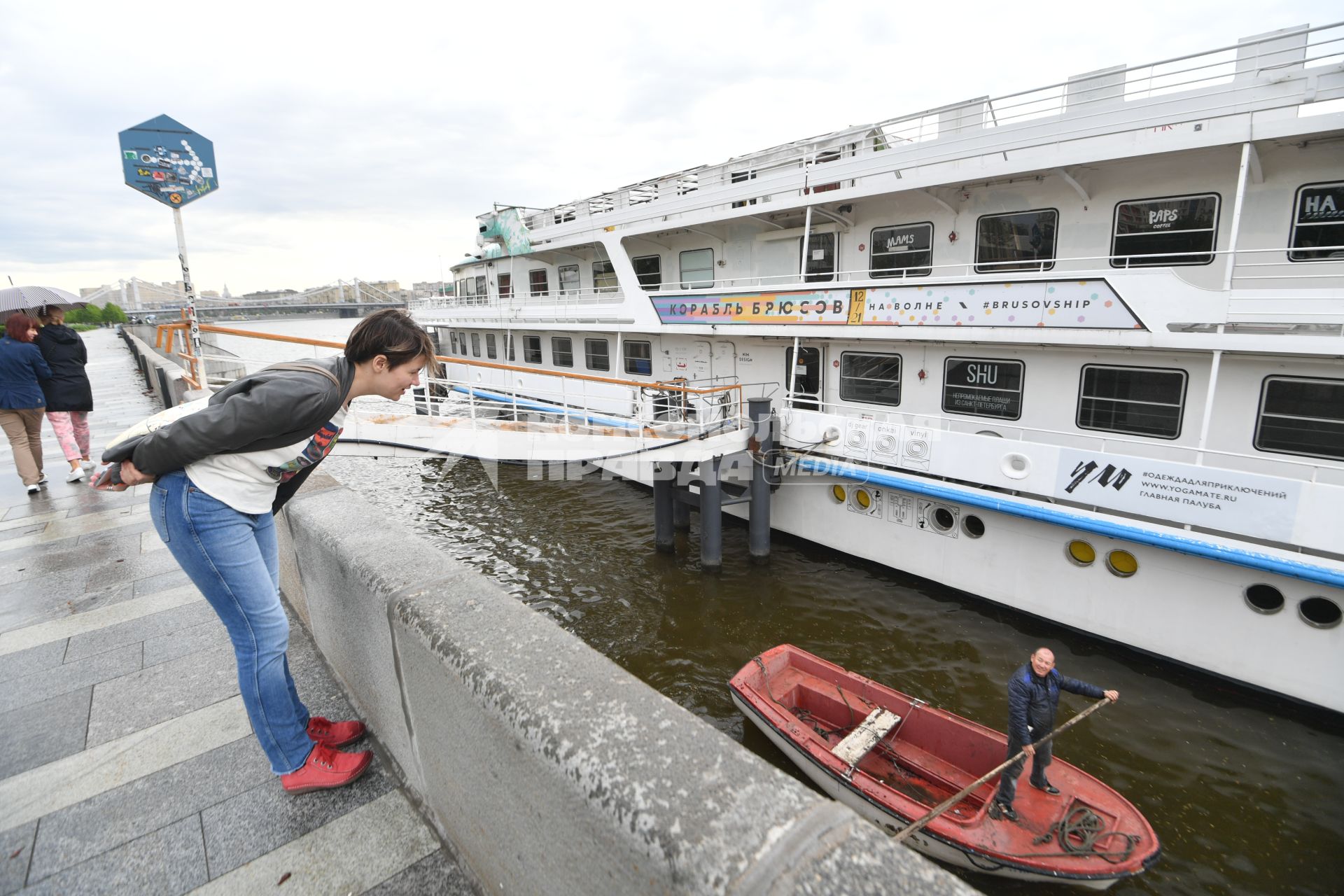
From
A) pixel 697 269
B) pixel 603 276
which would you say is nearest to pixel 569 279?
pixel 603 276

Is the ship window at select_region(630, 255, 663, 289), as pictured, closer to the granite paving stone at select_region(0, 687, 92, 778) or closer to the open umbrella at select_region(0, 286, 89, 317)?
the open umbrella at select_region(0, 286, 89, 317)

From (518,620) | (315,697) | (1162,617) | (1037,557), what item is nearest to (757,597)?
(1037,557)

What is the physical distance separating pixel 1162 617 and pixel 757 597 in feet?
18.1

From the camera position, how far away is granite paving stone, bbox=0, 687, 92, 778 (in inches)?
101

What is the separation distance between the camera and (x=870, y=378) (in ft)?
38.3

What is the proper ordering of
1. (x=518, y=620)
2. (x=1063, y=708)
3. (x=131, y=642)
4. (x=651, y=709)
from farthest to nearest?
(x=1063, y=708)
(x=131, y=642)
(x=518, y=620)
(x=651, y=709)

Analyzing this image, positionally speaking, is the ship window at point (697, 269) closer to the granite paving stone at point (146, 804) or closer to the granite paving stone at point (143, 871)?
the granite paving stone at point (146, 804)

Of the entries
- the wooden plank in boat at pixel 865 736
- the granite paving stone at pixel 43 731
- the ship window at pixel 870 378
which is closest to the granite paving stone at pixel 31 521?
the granite paving stone at pixel 43 731

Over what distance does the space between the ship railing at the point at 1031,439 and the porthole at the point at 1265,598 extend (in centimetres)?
137

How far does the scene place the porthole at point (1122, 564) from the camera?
834cm

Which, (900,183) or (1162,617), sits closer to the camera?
(1162,617)

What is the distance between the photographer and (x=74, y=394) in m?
7.50

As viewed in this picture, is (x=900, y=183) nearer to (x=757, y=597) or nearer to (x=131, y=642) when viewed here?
(x=757, y=597)

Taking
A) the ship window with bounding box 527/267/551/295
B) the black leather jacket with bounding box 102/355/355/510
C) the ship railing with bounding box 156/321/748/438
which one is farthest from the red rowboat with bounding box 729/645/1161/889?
the ship window with bounding box 527/267/551/295
